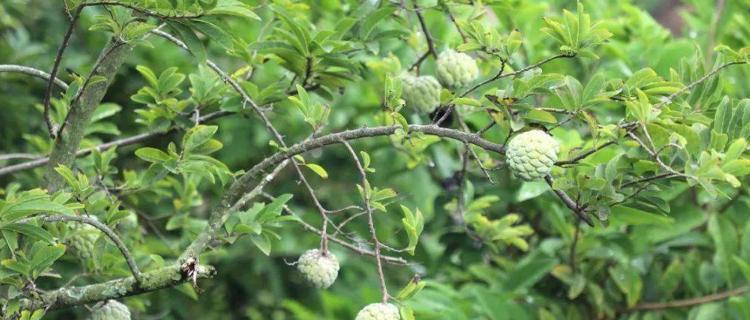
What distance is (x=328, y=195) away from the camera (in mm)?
3398

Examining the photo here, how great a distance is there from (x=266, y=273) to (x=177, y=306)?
57 cm

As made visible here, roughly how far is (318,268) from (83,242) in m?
0.48

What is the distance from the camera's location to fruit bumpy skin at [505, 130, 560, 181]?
1.35m

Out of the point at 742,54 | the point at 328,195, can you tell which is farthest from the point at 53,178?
the point at 328,195

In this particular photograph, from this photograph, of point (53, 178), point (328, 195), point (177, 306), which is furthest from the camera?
point (328, 195)

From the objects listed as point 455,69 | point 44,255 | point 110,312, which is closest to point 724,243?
point 455,69

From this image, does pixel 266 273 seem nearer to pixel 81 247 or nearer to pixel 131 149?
pixel 131 149

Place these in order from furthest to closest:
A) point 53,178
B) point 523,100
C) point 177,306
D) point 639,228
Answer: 1. point 177,306
2. point 639,228
3. point 53,178
4. point 523,100

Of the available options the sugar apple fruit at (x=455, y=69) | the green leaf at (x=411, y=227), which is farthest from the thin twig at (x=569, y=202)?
the sugar apple fruit at (x=455, y=69)

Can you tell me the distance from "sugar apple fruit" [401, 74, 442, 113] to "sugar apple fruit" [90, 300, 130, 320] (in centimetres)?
63

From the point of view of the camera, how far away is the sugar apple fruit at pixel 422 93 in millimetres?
1794

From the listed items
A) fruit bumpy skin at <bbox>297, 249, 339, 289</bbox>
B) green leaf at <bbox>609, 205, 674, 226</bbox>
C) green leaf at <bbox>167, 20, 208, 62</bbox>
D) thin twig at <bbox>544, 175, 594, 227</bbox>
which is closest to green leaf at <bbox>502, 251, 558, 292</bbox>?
green leaf at <bbox>609, 205, 674, 226</bbox>

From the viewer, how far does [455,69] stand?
1.76 meters

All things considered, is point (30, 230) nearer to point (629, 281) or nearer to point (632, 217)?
point (632, 217)
